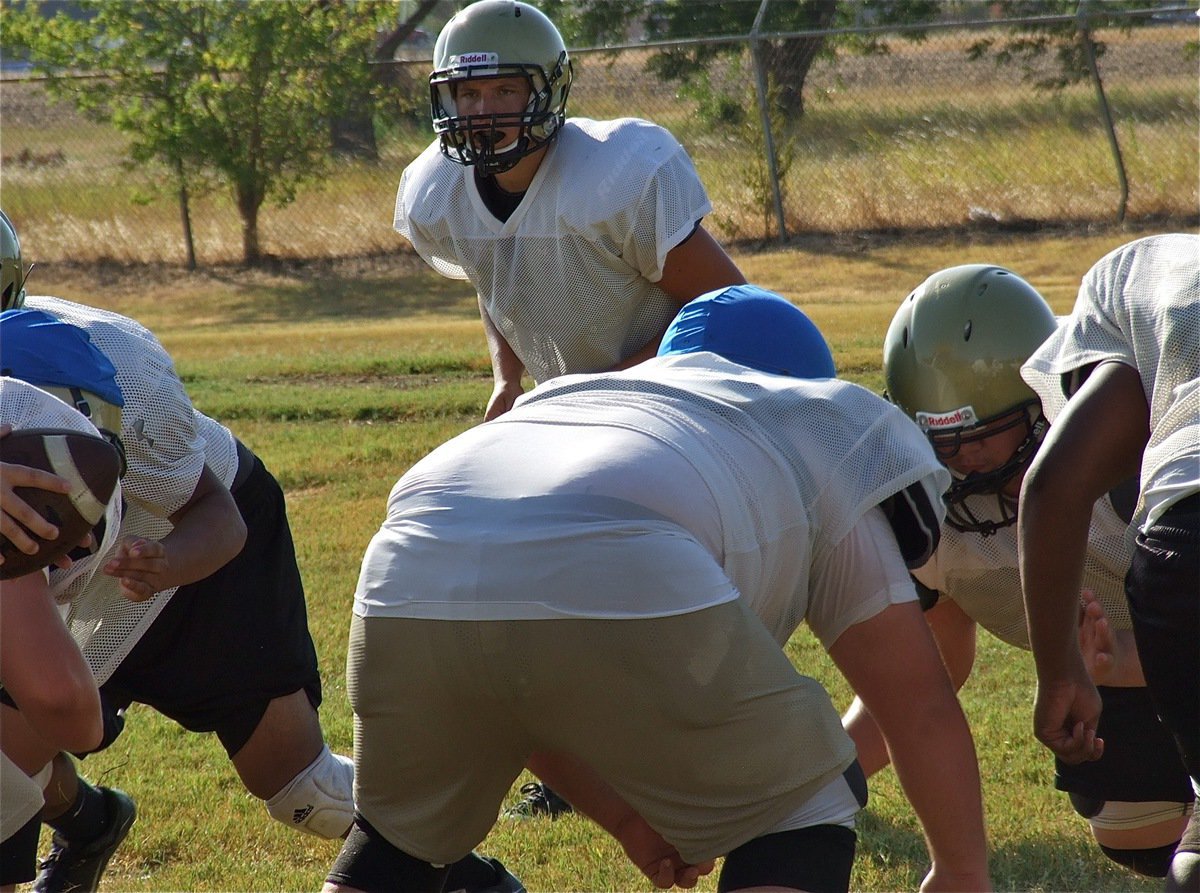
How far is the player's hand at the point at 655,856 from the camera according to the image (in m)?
2.54

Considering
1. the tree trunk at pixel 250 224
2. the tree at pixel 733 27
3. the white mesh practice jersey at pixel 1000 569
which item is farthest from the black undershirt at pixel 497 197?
the tree trunk at pixel 250 224

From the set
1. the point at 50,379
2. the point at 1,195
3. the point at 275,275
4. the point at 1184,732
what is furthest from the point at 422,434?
the point at 1,195

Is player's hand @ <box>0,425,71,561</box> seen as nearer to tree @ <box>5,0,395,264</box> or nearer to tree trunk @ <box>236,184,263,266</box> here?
tree @ <box>5,0,395,264</box>

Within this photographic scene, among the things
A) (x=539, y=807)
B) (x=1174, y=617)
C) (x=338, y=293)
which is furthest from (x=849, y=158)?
(x=1174, y=617)

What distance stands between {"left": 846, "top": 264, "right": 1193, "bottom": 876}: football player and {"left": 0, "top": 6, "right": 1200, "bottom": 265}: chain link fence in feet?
38.6

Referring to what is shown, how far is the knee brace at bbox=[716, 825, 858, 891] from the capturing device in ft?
7.53

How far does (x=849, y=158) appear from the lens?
16.9 metres

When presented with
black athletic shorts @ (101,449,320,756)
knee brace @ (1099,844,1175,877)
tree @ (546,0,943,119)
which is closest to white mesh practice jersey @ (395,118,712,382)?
black athletic shorts @ (101,449,320,756)

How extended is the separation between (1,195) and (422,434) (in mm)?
12416

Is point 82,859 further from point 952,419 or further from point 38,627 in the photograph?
point 952,419

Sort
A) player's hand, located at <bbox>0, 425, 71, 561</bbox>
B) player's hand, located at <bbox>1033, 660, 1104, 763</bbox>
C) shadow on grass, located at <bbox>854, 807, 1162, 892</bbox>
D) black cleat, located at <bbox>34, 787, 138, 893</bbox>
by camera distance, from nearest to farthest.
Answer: player's hand, located at <bbox>0, 425, 71, 561</bbox> → player's hand, located at <bbox>1033, 660, 1104, 763</bbox> → shadow on grass, located at <bbox>854, 807, 1162, 892</bbox> → black cleat, located at <bbox>34, 787, 138, 893</bbox>

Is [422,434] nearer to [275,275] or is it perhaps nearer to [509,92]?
[509,92]

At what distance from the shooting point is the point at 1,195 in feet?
62.1

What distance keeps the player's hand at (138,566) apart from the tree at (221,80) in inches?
595
